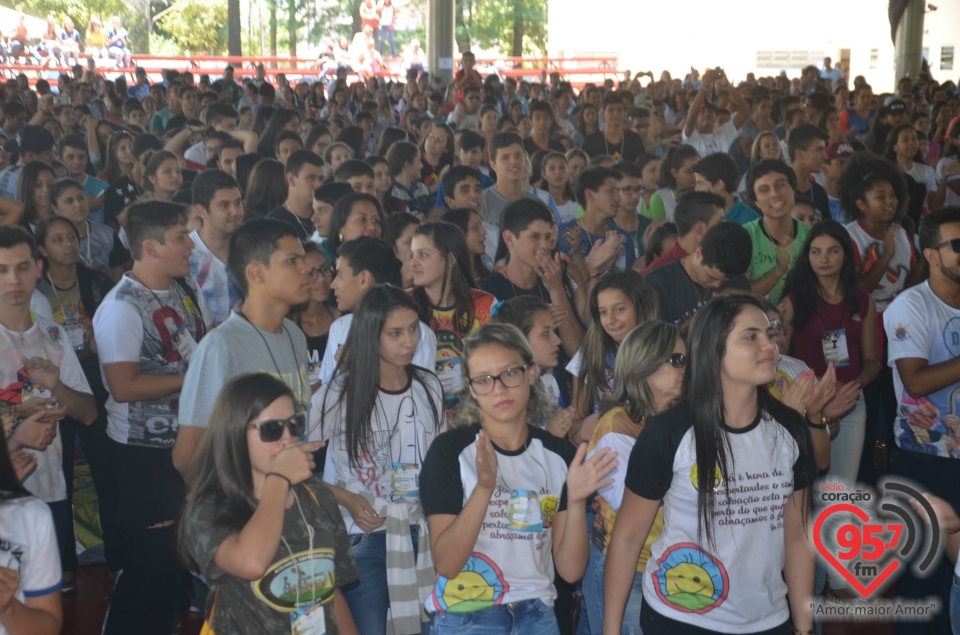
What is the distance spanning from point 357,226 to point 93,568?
91.1 inches

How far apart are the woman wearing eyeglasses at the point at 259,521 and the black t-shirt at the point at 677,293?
2455 mm

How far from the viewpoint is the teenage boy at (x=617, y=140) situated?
9.95 meters

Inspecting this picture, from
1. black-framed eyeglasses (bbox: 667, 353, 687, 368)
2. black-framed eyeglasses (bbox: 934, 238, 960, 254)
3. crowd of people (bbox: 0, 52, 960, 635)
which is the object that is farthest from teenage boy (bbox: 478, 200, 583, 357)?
black-framed eyeglasses (bbox: 934, 238, 960, 254)

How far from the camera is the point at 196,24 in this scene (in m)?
44.5

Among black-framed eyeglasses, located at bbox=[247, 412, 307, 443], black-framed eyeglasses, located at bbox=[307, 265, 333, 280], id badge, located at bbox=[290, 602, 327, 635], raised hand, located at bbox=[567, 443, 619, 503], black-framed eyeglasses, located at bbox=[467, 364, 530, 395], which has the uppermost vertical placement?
black-framed eyeglasses, located at bbox=[307, 265, 333, 280]

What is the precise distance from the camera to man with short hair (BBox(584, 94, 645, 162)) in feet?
32.7

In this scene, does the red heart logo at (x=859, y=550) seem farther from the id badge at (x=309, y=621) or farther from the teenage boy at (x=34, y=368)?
the teenage boy at (x=34, y=368)

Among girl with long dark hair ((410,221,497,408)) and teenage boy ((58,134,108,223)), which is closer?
girl with long dark hair ((410,221,497,408))

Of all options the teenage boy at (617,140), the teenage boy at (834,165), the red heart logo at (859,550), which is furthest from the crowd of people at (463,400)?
the teenage boy at (617,140)

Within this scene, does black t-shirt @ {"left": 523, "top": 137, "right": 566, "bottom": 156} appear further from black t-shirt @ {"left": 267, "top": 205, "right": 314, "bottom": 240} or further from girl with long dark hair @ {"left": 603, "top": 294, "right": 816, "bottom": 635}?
girl with long dark hair @ {"left": 603, "top": 294, "right": 816, "bottom": 635}

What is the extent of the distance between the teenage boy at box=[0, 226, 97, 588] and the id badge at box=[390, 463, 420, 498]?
1.24 m

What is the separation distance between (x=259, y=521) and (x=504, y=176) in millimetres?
4930

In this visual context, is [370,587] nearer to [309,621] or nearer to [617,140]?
[309,621]

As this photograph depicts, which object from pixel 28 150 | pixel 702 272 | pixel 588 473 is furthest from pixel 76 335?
pixel 28 150
